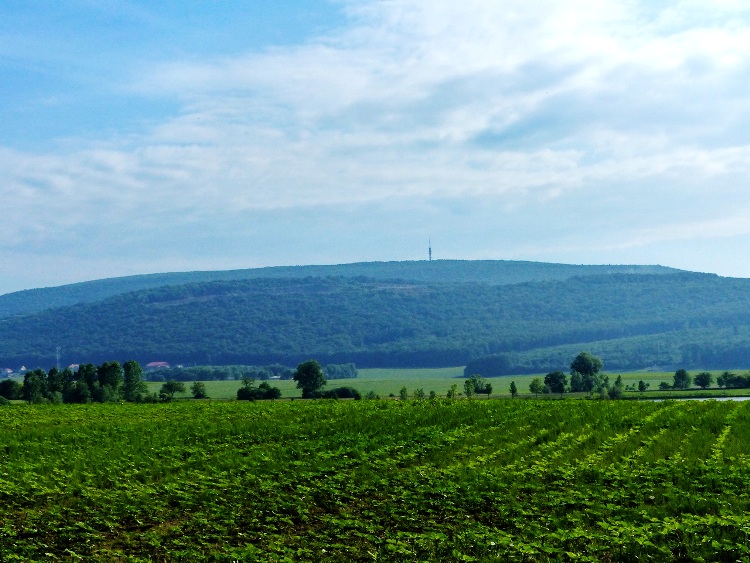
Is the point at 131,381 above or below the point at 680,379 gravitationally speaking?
above

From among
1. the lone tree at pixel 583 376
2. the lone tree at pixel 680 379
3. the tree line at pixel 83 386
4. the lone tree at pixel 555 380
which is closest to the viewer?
the tree line at pixel 83 386

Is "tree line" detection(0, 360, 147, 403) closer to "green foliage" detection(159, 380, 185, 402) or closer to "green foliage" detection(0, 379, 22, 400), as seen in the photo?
"green foliage" detection(0, 379, 22, 400)

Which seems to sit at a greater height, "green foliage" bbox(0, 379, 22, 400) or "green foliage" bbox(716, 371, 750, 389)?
"green foliage" bbox(0, 379, 22, 400)

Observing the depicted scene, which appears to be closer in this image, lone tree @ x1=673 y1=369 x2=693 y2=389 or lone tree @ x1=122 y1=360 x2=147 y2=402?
lone tree @ x1=122 y1=360 x2=147 y2=402

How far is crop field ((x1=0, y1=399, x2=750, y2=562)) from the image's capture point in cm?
1591

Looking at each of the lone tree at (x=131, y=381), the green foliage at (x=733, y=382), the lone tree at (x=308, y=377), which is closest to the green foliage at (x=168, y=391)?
the lone tree at (x=131, y=381)

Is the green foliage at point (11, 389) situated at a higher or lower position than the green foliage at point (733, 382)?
higher

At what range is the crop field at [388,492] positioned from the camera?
15.9 m

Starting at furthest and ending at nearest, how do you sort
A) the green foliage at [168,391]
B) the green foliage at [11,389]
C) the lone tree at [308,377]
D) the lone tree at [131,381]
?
1. the lone tree at [308,377]
2. the green foliage at [11,389]
3. the lone tree at [131,381]
4. the green foliage at [168,391]

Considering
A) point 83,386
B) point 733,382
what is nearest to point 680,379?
point 733,382

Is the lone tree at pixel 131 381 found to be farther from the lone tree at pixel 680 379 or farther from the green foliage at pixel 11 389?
the lone tree at pixel 680 379

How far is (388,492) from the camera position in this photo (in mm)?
20500

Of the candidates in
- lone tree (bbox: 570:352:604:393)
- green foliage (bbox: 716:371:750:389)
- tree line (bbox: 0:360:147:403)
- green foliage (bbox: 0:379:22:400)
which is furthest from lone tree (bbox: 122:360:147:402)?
green foliage (bbox: 716:371:750:389)

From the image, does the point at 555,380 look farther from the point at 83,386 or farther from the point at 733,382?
the point at 83,386
